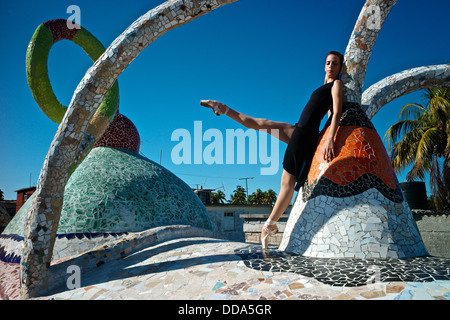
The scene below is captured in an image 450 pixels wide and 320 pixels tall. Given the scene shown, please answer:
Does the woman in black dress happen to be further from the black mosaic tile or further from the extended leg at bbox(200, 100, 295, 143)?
the black mosaic tile

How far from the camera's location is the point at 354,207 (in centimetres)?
328

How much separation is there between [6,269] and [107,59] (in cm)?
358

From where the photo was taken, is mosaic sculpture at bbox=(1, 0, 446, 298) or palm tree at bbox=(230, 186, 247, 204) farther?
palm tree at bbox=(230, 186, 247, 204)

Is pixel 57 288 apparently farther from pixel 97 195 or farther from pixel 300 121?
pixel 300 121

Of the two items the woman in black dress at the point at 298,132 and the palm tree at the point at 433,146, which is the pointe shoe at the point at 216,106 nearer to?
the woman in black dress at the point at 298,132

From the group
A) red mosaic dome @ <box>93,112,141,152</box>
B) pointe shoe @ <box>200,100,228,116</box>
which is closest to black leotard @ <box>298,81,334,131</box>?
pointe shoe @ <box>200,100,228,116</box>

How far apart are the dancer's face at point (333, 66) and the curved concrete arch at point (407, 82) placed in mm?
1461

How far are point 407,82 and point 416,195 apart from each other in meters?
4.49

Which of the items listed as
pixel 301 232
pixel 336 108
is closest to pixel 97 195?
pixel 301 232

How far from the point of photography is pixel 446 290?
2.31m

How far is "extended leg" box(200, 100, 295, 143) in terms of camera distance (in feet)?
12.2

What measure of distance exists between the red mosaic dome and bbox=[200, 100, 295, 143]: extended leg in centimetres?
433

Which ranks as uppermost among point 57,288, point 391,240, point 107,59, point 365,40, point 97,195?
point 365,40

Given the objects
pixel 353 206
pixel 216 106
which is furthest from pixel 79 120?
pixel 353 206
